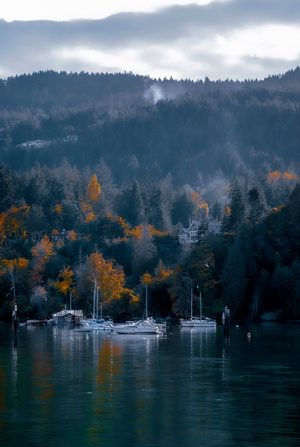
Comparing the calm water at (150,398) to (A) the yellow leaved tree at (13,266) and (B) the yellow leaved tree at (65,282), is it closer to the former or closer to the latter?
(A) the yellow leaved tree at (13,266)

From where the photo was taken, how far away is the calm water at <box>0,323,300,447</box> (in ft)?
104

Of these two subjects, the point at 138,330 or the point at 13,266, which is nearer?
the point at 138,330

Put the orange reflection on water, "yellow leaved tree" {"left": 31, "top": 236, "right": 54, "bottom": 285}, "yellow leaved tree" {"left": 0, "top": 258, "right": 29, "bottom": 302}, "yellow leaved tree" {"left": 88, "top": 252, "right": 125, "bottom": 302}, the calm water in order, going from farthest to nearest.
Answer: "yellow leaved tree" {"left": 31, "top": 236, "right": 54, "bottom": 285} < "yellow leaved tree" {"left": 0, "top": 258, "right": 29, "bottom": 302} < "yellow leaved tree" {"left": 88, "top": 252, "right": 125, "bottom": 302} < the orange reflection on water < the calm water

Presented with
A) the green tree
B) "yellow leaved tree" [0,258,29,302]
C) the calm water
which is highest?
"yellow leaved tree" [0,258,29,302]

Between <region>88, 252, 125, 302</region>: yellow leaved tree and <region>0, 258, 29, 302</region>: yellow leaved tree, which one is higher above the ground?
<region>0, 258, 29, 302</region>: yellow leaved tree

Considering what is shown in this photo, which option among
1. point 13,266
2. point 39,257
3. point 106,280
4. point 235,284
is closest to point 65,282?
point 39,257

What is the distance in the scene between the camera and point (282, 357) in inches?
2625

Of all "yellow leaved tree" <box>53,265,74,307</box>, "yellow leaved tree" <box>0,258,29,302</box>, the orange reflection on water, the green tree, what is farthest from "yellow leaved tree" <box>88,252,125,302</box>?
the orange reflection on water

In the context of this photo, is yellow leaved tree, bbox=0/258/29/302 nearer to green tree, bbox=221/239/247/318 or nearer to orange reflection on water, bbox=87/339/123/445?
green tree, bbox=221/239/247/318

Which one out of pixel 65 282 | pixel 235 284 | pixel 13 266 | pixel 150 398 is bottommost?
pixel 150 398

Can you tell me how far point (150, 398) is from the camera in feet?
135

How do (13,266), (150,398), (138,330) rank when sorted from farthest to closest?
1. (13,266)
2. (138,330)
3. (150,398)

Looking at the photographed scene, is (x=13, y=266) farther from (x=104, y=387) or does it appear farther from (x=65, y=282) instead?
(x=104, y=387)

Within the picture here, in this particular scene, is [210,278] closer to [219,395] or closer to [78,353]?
[78,353]
